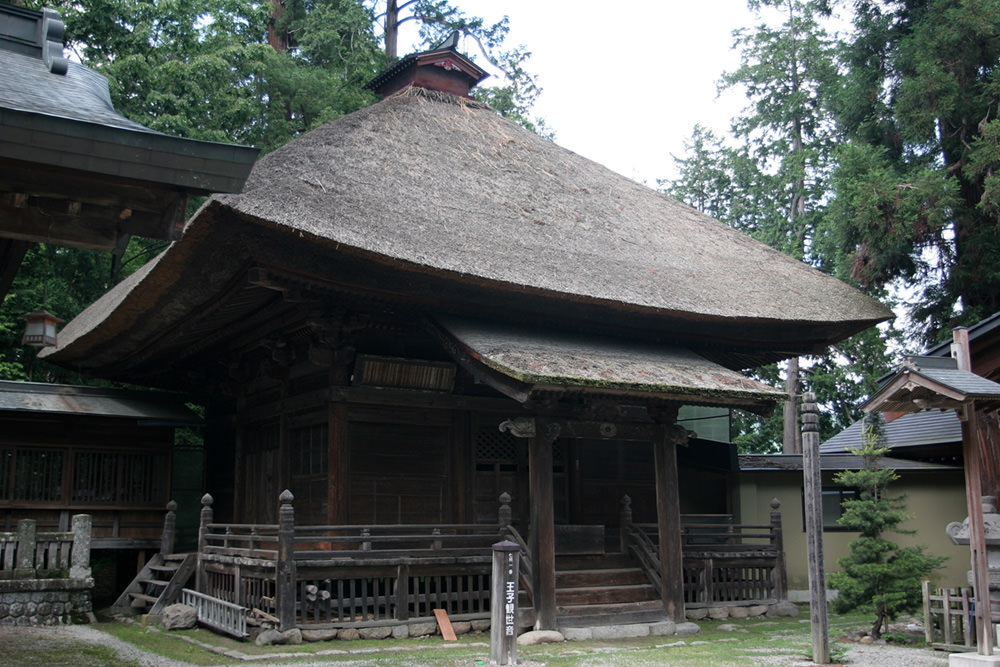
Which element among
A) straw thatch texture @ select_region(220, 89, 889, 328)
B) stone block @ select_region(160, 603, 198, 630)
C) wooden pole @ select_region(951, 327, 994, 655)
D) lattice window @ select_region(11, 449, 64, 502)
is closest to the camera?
wooden pole @ select_region(951, 327, 994, 655)

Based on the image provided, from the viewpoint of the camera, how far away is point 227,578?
10773 mm

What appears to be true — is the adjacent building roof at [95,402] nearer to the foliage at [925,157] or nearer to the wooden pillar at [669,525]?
the wooden pillar at [669,525]

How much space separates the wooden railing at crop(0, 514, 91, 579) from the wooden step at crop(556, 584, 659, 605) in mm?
5961

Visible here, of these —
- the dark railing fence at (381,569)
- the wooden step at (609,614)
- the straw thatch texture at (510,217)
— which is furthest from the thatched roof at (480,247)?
the wooden step at (609,614)

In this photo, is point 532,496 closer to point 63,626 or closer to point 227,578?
point 227,578

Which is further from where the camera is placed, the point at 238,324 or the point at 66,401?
the point at 66,401

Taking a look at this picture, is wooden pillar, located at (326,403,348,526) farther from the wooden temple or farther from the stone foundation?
the stone foundation

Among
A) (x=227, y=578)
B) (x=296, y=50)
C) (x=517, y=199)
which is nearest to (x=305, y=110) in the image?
(x=296, y=50)

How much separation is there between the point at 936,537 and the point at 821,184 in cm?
1490

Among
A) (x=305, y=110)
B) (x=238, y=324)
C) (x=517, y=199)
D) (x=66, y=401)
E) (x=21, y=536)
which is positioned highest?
(x=305, y=110)

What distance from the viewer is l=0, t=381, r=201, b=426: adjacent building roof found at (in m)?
12.9

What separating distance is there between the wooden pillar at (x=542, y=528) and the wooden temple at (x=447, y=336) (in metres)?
0.03

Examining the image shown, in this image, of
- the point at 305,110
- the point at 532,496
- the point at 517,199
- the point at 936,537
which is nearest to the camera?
the point at 532,496

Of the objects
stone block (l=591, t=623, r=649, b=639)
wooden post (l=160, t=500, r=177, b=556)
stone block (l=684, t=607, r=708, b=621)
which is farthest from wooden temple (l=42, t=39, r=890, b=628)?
wooden post (l=160, t=500, r=177, b=556)
